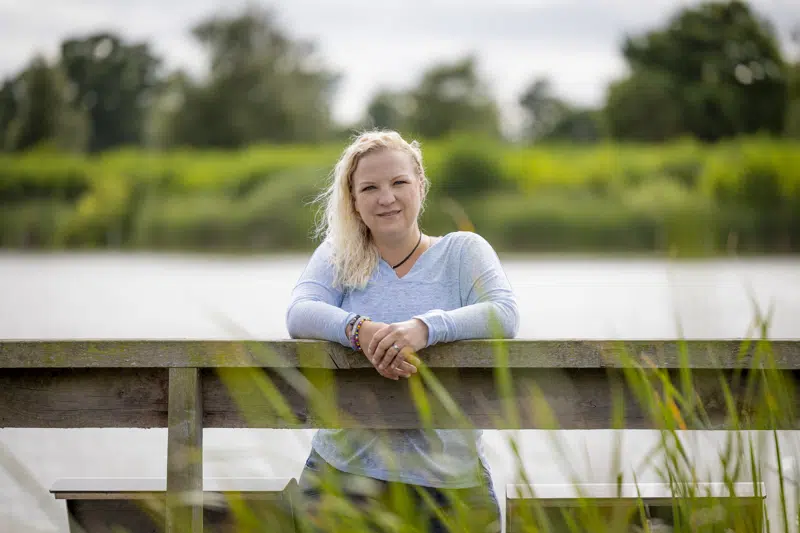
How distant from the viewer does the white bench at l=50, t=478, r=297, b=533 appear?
6.08 feet

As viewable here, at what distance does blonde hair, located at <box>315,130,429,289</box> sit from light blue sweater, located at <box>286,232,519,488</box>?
3 centimetres

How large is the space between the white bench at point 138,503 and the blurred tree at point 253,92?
135ft

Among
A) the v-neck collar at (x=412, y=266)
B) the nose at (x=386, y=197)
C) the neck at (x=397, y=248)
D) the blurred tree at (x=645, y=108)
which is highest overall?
the blurred tree at (x=645, y=108)

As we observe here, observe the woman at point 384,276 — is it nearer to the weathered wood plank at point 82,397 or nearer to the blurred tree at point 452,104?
the weathered wood plank at point 82,397

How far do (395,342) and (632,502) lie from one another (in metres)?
0.45

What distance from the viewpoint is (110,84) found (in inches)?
1651

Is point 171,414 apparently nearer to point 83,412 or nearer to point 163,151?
point 83,412

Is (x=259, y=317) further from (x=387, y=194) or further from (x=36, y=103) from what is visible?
(x=36, y=103)

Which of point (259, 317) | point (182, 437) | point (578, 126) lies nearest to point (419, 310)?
point (182, 437)

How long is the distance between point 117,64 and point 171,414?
43.9m

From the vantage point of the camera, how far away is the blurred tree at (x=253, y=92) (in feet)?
140

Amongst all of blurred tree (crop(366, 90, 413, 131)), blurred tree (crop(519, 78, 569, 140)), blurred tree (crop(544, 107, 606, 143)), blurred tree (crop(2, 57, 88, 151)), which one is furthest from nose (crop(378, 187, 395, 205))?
blurred tree (crop(519, 78, 569, 140))

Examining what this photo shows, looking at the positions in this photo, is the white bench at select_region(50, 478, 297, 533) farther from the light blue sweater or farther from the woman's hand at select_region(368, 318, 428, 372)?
the woman's hand at select_region(368, 318, 428, 372)

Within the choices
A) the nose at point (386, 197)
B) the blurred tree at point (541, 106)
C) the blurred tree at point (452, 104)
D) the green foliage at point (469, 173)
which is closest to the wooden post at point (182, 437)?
the nose at point (386, 197)
